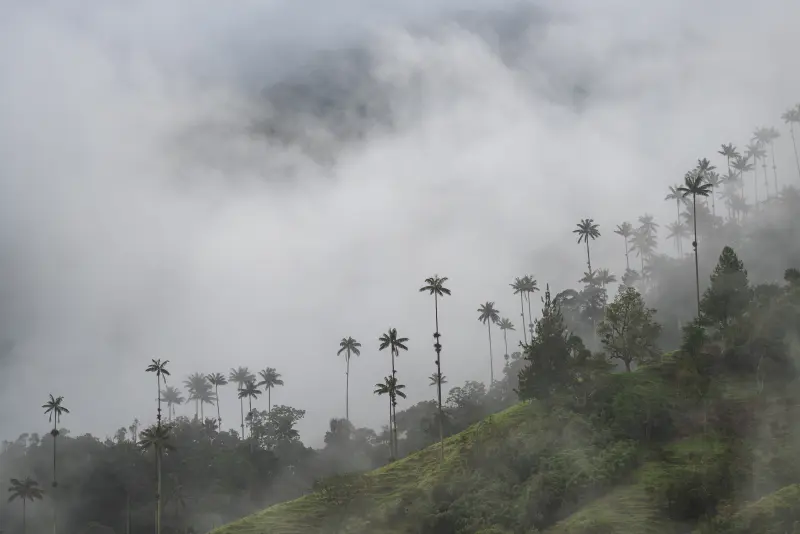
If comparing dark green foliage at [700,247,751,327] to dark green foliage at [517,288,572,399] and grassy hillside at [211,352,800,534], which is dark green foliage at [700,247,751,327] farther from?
dark green foliage at [517,288,572,399]

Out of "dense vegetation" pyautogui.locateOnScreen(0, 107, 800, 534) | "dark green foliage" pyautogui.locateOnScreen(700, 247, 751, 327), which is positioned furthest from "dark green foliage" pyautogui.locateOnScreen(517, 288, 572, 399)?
"dark green foliage" pyautogui.locateOnScreen(700, 247, 751, 327)

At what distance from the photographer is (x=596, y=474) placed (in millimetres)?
71812

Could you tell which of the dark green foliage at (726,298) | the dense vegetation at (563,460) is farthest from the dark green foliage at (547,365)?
the dark green foliage at (726,298)

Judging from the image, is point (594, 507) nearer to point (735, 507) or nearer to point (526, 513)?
point (526, 513)

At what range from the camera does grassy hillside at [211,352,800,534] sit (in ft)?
205

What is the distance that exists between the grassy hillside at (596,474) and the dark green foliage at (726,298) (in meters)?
9.32

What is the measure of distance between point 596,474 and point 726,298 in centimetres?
3754

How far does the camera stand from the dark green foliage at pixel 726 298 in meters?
95.0

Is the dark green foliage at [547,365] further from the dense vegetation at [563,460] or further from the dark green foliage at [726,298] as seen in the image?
the dark green foliage at [726,298]

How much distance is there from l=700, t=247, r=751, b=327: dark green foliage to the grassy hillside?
9316 millimetres

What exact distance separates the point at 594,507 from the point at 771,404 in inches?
1011

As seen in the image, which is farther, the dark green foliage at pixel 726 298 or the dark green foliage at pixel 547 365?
the dark green foliage at pixel 726 298

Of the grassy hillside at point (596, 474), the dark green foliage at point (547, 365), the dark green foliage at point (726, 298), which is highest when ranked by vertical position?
the dark green foliage at point (726, 298)

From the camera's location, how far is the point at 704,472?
210 ft
